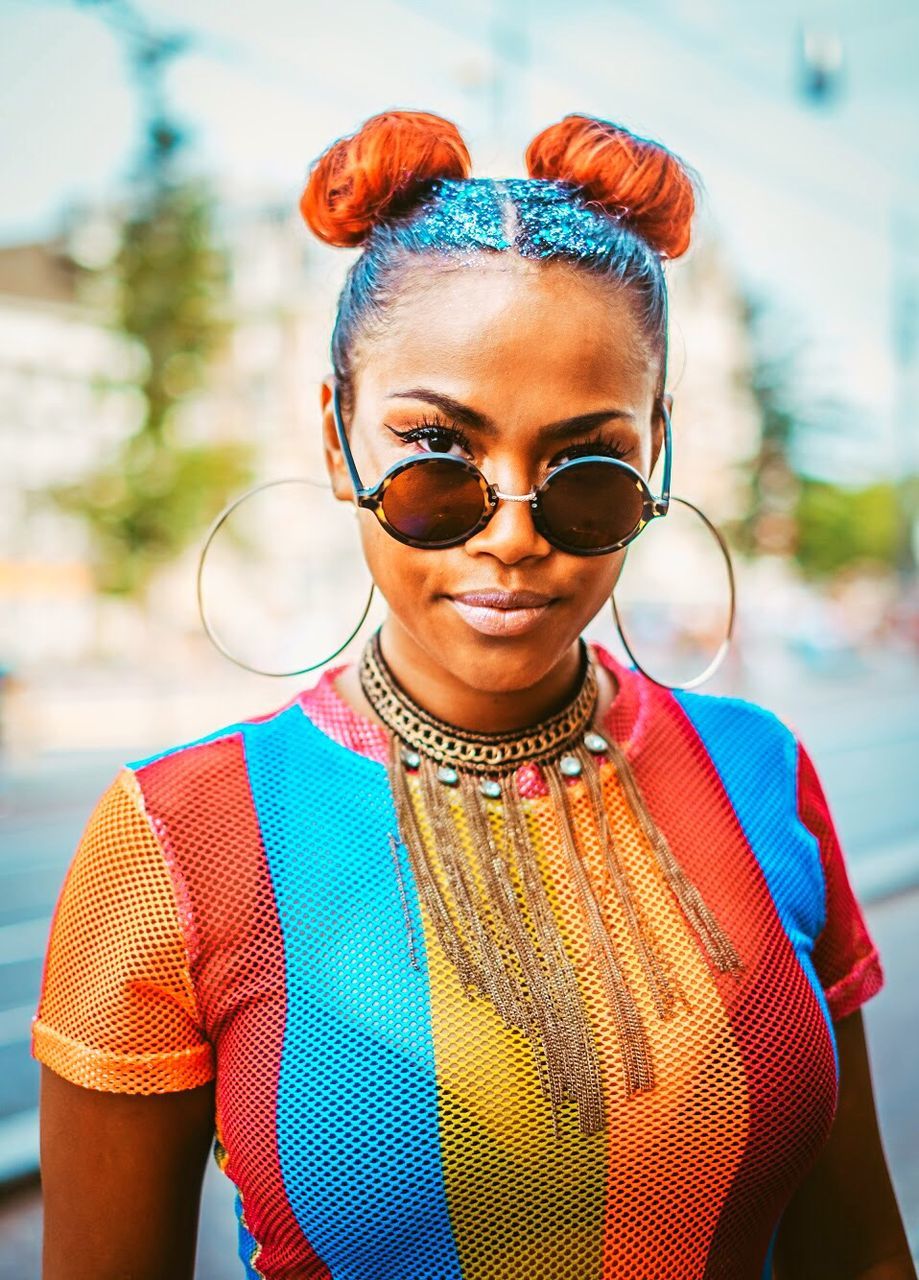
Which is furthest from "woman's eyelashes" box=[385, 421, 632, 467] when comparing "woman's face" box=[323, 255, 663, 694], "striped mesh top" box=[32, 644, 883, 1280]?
"striped mesh top" box=[32, 644, 883, 1280]

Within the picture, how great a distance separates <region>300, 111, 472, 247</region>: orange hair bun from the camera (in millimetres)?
1214

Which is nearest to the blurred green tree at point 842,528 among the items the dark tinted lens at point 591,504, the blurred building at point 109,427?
the blurred building at point 109,427

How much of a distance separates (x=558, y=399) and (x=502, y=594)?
Result: 0.68 ft

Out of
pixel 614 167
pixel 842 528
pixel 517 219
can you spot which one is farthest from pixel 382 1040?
pixel 842 528

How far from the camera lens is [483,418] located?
111cm

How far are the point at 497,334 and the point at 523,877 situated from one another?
589 millimetres

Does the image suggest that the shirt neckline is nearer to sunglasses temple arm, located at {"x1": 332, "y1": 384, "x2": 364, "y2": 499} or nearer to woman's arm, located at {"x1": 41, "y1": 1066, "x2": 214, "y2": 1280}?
sunglasses temple arm, located at {"x1": 332, "y1": 384, "x2": 364, "y2": 499}

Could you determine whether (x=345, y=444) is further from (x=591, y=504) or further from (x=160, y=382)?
(x=160, y=382)

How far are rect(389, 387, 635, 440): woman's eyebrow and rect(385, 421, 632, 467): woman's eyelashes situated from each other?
0.02 meters

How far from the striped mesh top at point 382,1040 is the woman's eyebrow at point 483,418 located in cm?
40

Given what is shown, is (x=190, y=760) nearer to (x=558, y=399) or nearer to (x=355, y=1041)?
(x=355, y=1041)

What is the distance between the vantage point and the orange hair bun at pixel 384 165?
1.21 metres

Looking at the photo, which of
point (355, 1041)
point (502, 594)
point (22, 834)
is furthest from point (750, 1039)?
point (22, 834)

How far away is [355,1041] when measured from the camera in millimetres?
1098
